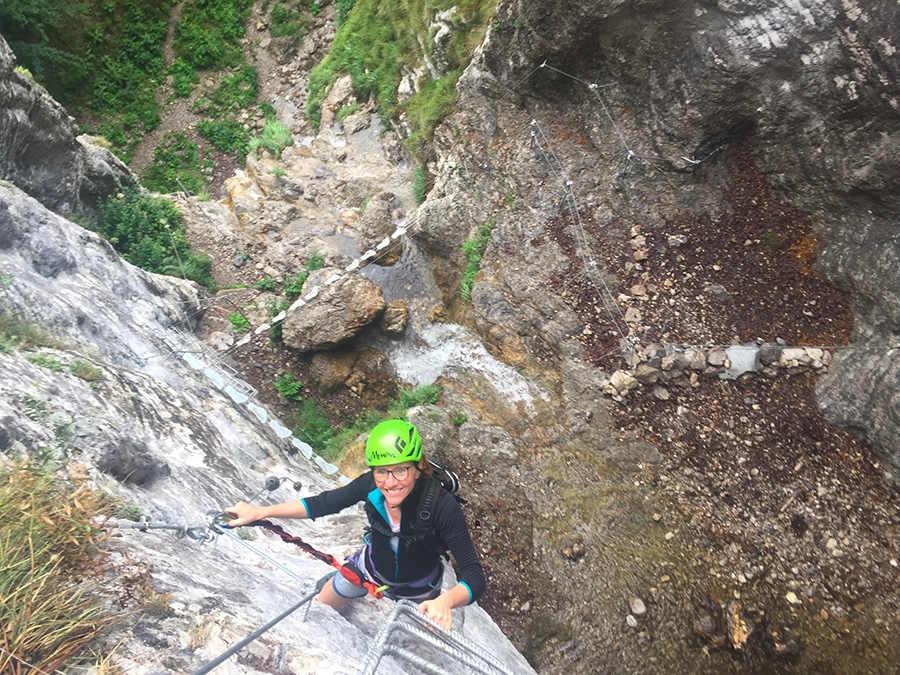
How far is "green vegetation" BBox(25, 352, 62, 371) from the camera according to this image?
15.6 ft

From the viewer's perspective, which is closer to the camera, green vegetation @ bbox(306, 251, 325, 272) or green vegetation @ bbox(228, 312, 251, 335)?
green vegetation @ bbox(228, 312, 251, 335)

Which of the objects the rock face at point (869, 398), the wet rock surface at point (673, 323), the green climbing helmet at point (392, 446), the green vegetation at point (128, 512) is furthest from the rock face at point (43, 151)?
the rock face at point (869, 398)

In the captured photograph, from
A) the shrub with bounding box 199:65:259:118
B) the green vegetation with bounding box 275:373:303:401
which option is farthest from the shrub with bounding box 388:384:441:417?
the shrub with bounding box 199:65:259:118

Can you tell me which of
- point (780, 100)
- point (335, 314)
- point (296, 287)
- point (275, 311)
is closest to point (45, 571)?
point (335, 314)

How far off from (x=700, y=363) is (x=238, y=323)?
970 centimetres

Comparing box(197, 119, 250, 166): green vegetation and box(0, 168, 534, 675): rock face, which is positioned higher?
box(197, 119, 250, 166): green vegetation

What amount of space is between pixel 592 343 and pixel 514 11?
234 inches

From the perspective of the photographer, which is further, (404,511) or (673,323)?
(673,323)

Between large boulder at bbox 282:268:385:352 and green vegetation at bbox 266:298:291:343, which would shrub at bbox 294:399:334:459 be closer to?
large boulder at bbox 282:268:385:352

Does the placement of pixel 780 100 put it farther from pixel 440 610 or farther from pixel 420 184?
pixel 440 610

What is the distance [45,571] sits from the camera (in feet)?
8.86

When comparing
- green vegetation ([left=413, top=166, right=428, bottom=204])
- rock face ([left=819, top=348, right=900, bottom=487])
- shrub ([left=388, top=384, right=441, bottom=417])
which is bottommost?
rock face ([left=819, top=348, right=900, bottom=487])

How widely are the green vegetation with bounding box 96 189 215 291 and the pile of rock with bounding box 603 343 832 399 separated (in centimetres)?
995

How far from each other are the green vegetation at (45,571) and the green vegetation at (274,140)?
45.5 ft
